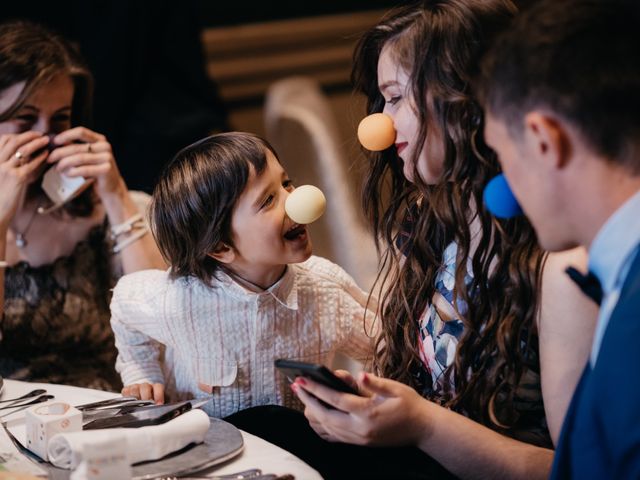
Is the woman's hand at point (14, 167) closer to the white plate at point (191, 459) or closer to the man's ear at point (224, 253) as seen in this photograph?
the man's ear at point (224, 253)

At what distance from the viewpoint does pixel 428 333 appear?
1485mm

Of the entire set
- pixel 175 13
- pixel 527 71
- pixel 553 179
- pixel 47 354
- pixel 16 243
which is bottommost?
pixel 47 354

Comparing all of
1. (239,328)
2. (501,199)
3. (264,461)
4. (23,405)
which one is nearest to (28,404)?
(23,405)

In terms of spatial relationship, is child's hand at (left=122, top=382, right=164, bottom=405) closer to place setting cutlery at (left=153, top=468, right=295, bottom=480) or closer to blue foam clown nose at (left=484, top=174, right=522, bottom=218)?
place setting cutlery at (left=153, top=468, right=295, bottom=480)

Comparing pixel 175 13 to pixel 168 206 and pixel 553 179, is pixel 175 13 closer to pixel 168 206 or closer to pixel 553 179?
pixel 168 206

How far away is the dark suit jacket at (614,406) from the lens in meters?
0.88

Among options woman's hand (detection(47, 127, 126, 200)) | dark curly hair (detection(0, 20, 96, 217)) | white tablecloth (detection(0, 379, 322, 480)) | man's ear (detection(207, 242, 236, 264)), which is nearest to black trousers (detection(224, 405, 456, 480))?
white tablecloth (detection(0, 379, 322, 480))

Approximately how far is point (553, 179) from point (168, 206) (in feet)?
2.57

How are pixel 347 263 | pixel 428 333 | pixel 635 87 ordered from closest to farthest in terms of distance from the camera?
→ pixel 635 87
pixel 428 333
pixel 347 263

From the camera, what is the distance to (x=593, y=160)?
94cm

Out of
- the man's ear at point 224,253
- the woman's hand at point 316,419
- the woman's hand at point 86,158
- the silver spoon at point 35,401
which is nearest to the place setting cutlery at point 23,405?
the silver spoon at point 35,401

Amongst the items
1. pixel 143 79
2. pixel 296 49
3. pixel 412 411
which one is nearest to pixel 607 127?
pixel 412 411

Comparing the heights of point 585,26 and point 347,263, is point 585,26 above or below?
above

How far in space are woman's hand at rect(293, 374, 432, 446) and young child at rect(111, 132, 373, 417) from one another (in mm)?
375
